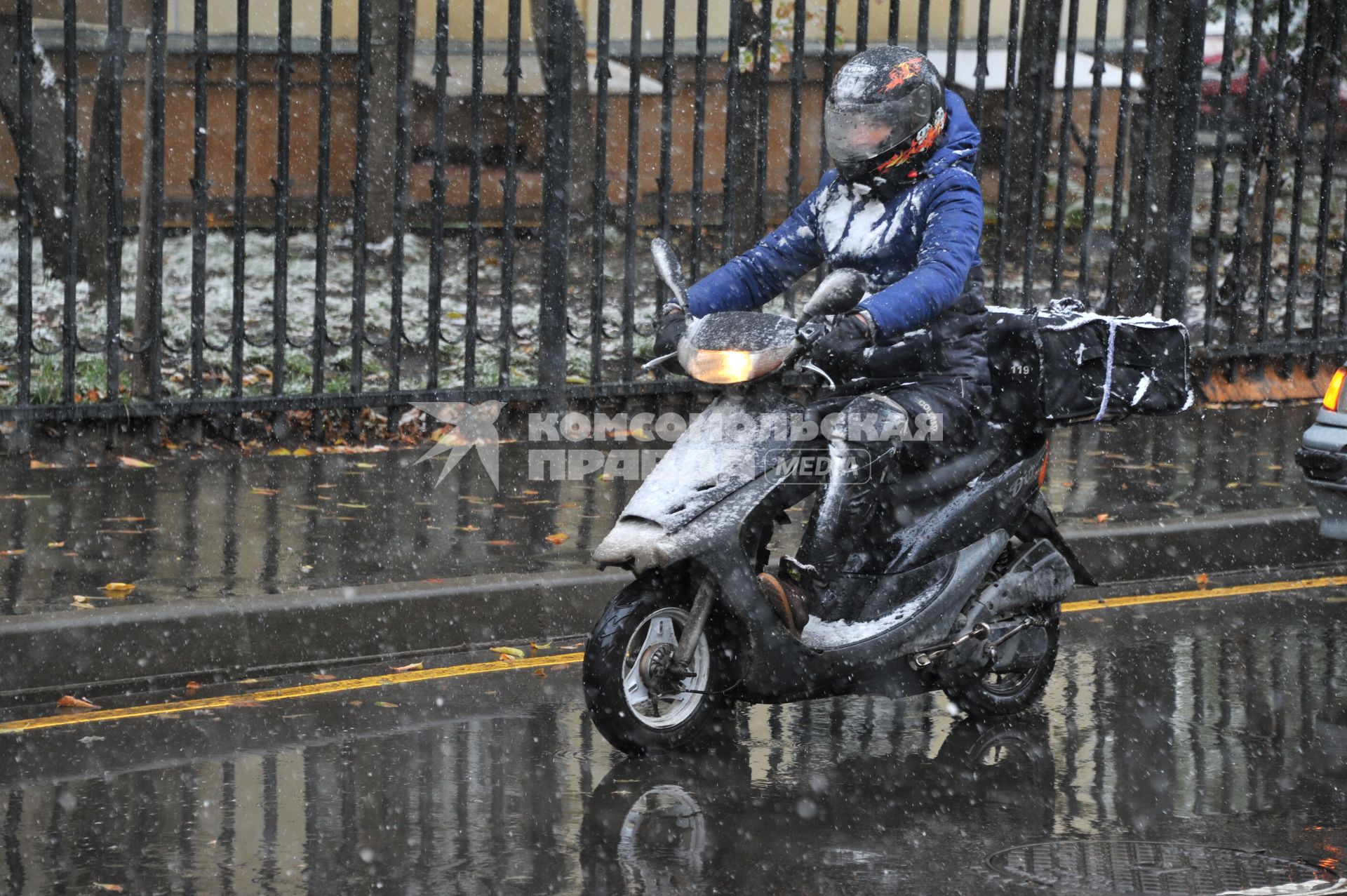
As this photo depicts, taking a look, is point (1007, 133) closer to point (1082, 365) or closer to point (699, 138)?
point (699, 138)

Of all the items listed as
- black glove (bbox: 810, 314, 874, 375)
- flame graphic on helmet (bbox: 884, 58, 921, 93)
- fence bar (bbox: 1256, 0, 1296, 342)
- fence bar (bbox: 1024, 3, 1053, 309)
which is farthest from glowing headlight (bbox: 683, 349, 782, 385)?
fence bar (bbox: 1256, 0, 1296, 342)

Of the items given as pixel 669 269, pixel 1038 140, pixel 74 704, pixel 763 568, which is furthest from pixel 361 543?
pixel 1038 140

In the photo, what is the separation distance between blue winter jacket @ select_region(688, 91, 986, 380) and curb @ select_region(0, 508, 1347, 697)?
4.89ft

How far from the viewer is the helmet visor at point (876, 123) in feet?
17.8

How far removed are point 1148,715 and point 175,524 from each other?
13.0ft

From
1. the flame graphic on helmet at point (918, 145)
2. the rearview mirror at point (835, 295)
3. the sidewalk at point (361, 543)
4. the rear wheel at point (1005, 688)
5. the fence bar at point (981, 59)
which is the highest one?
the fence bar at point (981, 59)

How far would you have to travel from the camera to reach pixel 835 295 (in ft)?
16.5

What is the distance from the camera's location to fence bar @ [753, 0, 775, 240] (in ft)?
32.3

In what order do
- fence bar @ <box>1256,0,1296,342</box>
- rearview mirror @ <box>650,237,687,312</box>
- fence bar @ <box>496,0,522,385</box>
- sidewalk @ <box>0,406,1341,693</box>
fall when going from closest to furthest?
rearview mirror @ <box>650,237,687,312</box> < sidewalk @ <box>0,406,1341,693</box> < fence bar @ <box>496,0,522,385</box> < fence bar @ <box>1256,0,1296,342</box>

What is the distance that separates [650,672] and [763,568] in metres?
0.62

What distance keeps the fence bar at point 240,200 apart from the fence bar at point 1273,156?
231 inches

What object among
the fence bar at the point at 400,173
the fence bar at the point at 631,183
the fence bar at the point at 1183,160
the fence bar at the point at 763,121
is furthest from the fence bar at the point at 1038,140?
the fence bar at the point at 400,173

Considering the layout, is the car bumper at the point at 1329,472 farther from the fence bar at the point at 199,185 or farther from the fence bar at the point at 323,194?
the fence bar at the point at 199,185

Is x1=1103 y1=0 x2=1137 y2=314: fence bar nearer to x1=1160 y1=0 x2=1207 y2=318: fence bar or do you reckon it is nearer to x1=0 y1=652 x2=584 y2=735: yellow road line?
x1=1160 y1=0 x2=1207 y2=318: fence bar
